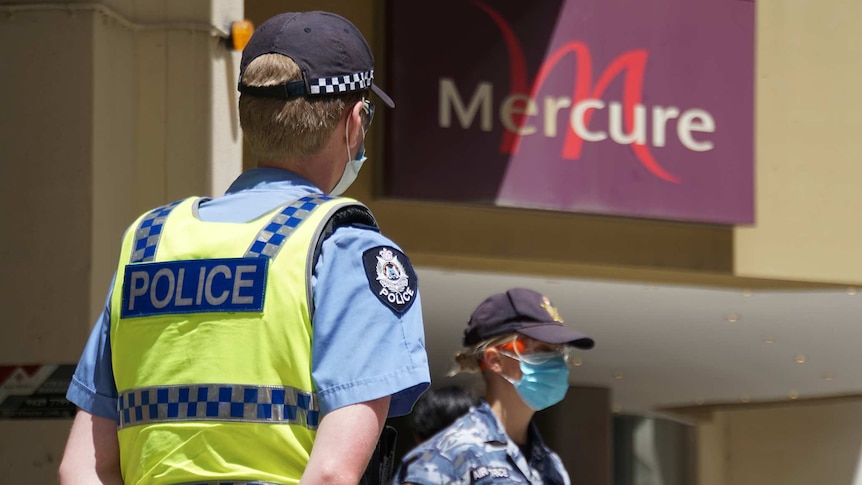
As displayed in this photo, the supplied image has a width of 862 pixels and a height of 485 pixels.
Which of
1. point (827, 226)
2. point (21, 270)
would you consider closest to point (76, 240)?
point (21, 270)

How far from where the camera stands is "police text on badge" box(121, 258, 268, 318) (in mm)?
1984

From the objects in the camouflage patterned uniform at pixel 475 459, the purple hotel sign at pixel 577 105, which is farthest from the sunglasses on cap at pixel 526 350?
the purple hotel sign at pixel 577 105

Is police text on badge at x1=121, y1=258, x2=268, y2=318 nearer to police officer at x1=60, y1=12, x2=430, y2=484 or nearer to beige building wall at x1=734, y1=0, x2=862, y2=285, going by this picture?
police officer at x1=60, y1=12, x2=430, y2=484

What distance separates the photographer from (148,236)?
211 centimetres

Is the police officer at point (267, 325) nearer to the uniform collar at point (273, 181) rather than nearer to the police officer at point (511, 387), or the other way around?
the uniform collar at point (273, 181)

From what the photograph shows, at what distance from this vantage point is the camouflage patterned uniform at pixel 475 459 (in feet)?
12.5

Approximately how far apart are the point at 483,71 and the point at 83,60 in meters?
2.63

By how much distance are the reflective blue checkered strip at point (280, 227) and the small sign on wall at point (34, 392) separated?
Answer: 272 centimetres

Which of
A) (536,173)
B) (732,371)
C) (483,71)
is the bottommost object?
(732,371)

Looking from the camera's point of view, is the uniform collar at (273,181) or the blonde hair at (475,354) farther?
the blonde hair at (475,354)

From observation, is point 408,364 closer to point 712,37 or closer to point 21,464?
point 21,464

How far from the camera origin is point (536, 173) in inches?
278

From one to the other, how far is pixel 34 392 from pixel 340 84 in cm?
281

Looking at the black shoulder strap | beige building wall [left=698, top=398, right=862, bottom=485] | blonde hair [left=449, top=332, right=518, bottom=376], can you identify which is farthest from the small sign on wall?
beige building wall [left=698, top=398, right=862, bottom=485]
